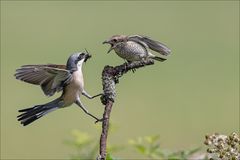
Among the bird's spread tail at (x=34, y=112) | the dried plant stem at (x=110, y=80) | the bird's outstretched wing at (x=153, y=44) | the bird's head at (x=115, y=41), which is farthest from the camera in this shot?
the bird's head at (x=115, y=41)

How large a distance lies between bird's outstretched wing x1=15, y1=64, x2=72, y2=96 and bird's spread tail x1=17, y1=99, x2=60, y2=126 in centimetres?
11

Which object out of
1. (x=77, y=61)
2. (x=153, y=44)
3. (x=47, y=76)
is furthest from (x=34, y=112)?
(x=153, y=44)

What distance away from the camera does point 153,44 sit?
12.0 feet

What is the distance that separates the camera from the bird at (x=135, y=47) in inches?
143

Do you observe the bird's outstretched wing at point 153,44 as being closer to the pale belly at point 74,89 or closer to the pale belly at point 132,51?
the pale belly at point 132,51

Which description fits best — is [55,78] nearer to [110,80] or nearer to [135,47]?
[135,47]

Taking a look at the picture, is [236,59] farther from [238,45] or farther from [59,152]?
[59,152]

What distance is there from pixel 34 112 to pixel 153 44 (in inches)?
25.0

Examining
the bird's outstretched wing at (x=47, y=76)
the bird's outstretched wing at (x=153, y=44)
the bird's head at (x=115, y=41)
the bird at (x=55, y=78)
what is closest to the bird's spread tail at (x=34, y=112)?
the bird at (x=55, y=78)

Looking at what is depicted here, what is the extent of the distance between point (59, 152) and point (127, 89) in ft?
15.7

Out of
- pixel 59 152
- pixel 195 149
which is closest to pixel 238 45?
pixel 59 152

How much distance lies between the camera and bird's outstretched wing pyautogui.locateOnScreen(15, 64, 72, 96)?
3.80 meters

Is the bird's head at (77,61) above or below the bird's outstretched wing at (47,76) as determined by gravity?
above

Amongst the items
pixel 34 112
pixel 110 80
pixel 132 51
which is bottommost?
pixel 34 112
